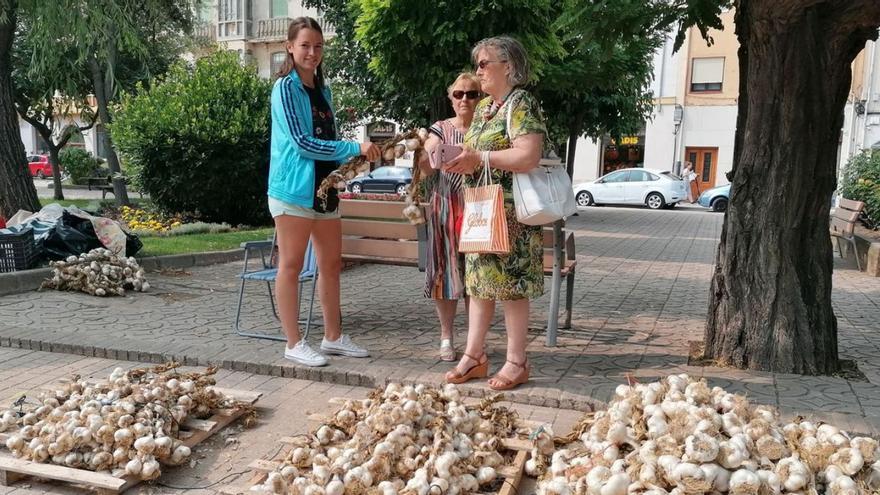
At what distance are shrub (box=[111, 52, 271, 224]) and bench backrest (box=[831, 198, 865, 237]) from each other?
10.4 m

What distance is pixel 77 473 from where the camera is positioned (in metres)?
2.89

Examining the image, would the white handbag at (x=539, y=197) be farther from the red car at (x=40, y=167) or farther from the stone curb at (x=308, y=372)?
the red car at (x=40, y=167)

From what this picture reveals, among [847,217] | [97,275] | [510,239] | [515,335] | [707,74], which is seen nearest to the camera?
[510,239]

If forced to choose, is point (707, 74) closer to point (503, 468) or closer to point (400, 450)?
point (503, 468)

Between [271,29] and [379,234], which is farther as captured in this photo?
[271,29]

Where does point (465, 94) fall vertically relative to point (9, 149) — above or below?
above

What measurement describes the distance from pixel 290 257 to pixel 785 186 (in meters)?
3.07

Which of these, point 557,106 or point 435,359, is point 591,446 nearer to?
point 435,359

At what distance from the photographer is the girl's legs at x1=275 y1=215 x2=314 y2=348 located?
14.0 feet

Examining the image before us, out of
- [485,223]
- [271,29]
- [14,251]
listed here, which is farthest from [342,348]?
[271,29]

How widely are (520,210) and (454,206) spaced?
34.5 inches

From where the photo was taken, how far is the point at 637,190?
26.6 m

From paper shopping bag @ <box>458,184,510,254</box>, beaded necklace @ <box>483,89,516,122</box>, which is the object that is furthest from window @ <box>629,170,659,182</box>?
paper shopping bag @ <box>458,184,510,254</box>

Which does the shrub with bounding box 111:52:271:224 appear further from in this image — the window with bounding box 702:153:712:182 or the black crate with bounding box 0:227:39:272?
the window with bounding box 702:153:712:182
